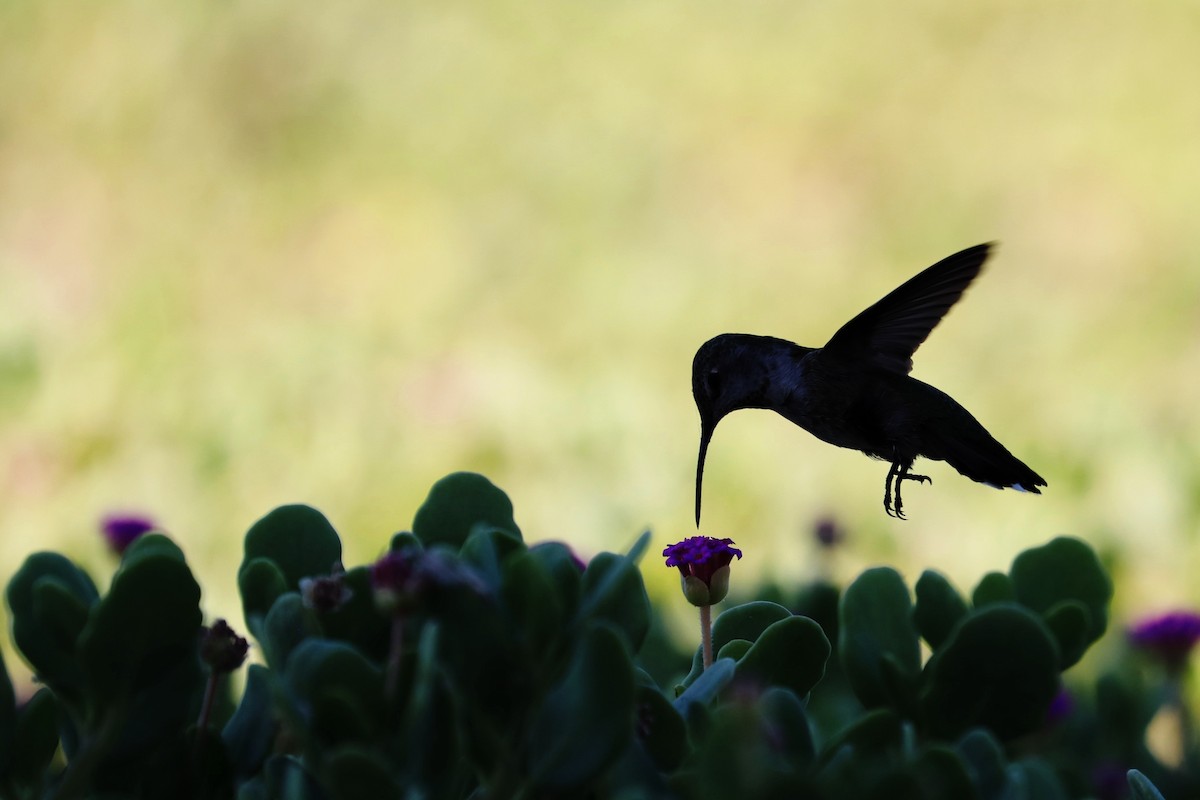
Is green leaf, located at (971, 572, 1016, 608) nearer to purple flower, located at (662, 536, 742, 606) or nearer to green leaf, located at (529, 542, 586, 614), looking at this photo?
purple flower, located at (662, 536, 742, 606)

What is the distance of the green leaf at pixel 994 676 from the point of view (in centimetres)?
90

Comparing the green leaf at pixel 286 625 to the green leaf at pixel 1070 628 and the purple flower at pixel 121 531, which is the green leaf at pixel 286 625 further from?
the purple flower at pixel 121 531

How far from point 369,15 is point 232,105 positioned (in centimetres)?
89

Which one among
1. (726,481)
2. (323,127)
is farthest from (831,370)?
(323,127)

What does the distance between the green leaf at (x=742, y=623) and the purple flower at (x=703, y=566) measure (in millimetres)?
62

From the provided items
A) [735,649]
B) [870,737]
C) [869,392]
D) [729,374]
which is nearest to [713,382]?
[729,374]

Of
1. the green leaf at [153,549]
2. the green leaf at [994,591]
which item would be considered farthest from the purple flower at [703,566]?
the green leaf at [153,549]

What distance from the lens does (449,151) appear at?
6449 mm

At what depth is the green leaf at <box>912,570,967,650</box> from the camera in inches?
41.4

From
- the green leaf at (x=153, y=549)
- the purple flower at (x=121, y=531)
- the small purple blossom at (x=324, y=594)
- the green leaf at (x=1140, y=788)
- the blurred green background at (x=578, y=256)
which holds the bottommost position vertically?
the green leaf at (x=1140, y=788)

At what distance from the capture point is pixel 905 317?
1.84m

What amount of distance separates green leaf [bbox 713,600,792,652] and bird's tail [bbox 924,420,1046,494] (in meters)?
0.66

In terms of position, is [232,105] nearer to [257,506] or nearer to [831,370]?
[257,506]

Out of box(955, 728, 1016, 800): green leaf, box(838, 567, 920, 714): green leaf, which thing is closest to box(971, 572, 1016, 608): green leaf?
box(838, 567, 920, 714): green leaf
